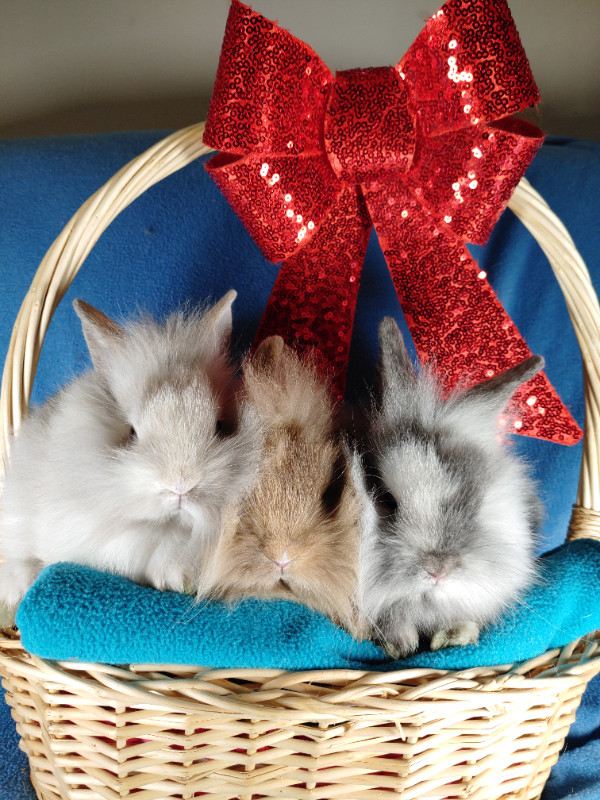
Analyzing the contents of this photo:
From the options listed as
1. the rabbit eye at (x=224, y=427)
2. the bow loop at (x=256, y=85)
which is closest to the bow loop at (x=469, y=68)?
the bow loop at (x=256, y=85)

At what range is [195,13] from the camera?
5.71 feet

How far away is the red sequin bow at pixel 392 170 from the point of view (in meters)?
1.01

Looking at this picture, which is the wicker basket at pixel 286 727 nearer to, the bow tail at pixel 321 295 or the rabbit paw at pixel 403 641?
the rabbit paw at pixel 403 641

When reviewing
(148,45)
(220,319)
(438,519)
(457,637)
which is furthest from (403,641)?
(148,45)

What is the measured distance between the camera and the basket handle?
1039 mm

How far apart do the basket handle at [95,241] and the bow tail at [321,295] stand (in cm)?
27

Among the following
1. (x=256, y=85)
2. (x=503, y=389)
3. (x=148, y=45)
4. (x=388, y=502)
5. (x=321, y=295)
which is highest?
(x=148, y=45)

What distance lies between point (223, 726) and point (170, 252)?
3.51 feet

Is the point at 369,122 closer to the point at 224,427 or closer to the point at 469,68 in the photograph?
the point at 469,68

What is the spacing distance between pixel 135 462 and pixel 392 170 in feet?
2.00

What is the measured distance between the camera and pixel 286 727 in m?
0.82

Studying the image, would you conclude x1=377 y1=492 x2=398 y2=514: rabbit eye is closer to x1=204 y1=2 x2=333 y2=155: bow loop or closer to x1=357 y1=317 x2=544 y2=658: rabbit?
x1=357 y1=317 x2=544 y2=658: rabbit

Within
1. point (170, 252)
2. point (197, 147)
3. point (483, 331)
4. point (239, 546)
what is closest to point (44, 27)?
point (170, 252)

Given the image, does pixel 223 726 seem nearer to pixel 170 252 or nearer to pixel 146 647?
pixel 146 647
